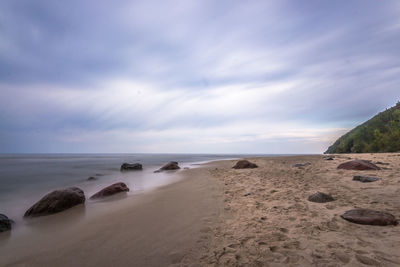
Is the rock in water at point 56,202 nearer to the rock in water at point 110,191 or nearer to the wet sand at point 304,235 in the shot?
the rock in water at point 110,191

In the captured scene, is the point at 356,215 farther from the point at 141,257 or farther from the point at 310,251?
the point at 141,257

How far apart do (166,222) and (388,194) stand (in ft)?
19.9

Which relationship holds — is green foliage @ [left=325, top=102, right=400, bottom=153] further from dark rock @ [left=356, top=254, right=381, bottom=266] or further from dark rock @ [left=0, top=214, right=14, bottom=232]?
dark rock @ [left=0, top=214, right=14, bottom=232]

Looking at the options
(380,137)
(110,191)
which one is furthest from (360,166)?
(380,137)

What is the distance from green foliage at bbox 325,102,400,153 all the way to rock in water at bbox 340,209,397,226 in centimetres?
4377

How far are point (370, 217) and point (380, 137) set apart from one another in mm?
48741

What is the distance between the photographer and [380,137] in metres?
37.3

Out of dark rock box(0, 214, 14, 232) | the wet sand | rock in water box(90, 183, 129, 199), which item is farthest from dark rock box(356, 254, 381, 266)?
rock in water box(90, 183, 129, 199)

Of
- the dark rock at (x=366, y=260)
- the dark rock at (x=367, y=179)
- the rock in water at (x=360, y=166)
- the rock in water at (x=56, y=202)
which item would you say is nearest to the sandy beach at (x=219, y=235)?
the dark rock at (x=366, y=260)

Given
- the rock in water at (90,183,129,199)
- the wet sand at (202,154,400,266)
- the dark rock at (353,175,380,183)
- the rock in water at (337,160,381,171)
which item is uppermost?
the rock in water at (337,160,381,171)

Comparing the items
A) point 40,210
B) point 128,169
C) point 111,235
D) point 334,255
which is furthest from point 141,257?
point 128,169

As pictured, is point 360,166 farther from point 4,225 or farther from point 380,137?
point 380,137

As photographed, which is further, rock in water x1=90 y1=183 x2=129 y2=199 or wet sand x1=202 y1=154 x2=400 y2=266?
rock in water x1=90 y1=183 x2=129 y2=199

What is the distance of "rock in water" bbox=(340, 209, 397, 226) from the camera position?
3.20m
